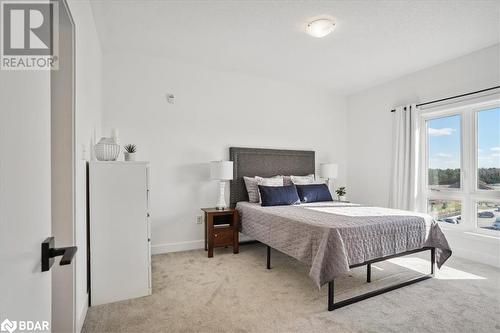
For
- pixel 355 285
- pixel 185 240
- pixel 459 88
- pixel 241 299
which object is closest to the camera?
pixel 241 299

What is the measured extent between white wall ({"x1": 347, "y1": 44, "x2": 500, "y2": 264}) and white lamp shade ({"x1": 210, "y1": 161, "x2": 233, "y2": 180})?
2.84 metres

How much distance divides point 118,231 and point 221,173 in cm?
166

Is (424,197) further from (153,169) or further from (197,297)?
(153,169)

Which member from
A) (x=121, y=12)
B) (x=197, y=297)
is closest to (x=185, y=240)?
(x=197, y=297)

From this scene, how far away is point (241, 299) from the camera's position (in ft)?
7.92

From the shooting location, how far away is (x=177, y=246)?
12.7 ft

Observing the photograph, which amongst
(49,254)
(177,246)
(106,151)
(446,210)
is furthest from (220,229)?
(446,210)

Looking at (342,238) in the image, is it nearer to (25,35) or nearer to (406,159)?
(25,35)

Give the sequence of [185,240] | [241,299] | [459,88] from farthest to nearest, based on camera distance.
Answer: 1. [185,240]
2. [459,88]
3. [241,299]

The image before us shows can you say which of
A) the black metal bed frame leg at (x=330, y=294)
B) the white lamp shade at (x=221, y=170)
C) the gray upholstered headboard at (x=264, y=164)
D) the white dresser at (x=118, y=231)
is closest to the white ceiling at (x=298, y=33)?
the gray upholstered headboard at (x=264, y=164)

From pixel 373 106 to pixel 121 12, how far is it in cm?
430

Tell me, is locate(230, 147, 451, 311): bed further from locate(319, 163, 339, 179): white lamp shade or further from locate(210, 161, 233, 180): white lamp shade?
locate(319, 163, 339, 179): white lamp shade

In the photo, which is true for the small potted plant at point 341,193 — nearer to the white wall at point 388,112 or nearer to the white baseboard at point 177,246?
the white wall at point 388,112

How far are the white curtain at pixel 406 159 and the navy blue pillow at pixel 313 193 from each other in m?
1.14
